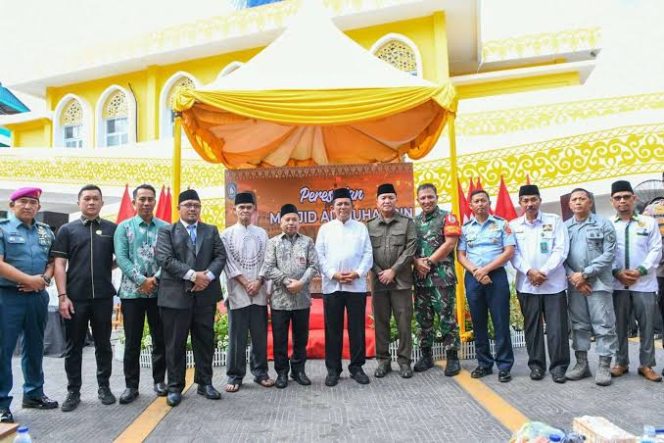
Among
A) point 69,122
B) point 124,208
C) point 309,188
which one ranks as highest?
point 69,122

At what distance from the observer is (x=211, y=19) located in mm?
15406

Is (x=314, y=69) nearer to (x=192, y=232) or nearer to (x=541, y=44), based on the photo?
(x=192, y=232)

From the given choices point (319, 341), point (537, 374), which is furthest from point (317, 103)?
point (537, 374)

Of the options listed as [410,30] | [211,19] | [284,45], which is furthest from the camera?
[211,19]

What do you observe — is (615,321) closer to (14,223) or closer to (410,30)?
(14,223)

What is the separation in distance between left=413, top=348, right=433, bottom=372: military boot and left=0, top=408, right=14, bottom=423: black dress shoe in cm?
334

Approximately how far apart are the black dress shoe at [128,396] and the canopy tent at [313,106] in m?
2.77

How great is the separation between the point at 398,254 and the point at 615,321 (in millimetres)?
1967

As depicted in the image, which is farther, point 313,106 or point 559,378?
point 313,106

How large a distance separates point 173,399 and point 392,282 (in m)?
2.11

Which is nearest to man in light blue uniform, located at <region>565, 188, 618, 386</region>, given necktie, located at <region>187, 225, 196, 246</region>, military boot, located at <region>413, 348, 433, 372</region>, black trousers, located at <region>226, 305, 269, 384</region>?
military boot, located at <region>413, 348, 433, 372</region>

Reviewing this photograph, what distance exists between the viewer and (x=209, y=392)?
4.21 metres

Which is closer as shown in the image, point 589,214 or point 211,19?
point 589,214

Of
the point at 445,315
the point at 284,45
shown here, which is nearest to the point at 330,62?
the point at 284,45
